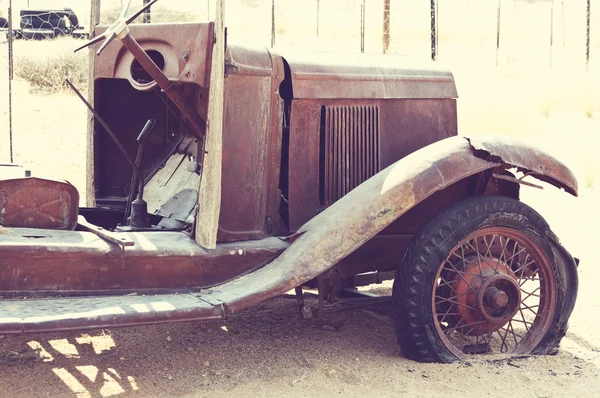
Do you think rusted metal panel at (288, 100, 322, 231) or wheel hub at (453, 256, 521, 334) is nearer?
wheel hub at (453, 256, 521, 334)

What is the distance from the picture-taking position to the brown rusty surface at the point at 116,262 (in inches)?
146

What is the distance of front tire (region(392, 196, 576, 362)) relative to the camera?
4.21 metres

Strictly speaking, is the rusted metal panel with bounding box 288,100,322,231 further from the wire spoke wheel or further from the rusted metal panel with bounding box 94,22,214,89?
the wire spoke wheel

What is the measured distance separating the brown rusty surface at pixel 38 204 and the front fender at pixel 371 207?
83 cm

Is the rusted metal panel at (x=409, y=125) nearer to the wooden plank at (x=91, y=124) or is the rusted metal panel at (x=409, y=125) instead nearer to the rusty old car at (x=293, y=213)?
the rusty old car at (x=293, y=213)

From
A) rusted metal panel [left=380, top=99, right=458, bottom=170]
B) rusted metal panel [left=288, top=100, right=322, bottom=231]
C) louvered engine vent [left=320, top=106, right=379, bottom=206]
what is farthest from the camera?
rusted metal panel [left=380, top=99, right=458, bottom=170]

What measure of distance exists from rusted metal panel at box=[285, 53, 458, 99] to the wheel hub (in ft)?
3.74

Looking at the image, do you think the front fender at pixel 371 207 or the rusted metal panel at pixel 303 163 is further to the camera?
the rusted metal panel at pixel 303 163

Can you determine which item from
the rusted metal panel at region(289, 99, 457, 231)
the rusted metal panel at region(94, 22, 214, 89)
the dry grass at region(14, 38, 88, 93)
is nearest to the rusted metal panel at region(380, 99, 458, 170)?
the rusted metal panel at region(289, 99, 457, 231)

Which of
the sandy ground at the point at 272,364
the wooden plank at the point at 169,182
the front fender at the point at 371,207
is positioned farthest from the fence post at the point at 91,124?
the front fender at the point at 371,207

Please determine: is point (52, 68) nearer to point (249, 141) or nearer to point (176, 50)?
point (176, 50)

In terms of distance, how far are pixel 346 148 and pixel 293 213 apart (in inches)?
20.5

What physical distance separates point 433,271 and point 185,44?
5.61 feet

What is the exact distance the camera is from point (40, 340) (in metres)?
4.68
